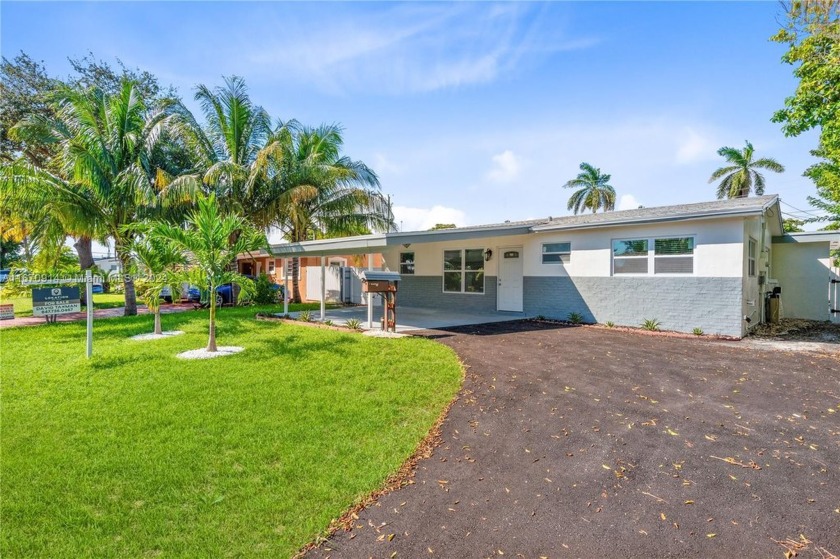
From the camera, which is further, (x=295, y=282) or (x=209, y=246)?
(x=295, y=282)

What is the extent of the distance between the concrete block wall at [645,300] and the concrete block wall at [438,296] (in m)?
1.52

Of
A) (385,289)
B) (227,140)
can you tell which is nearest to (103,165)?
(227,140)

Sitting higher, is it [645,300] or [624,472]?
[645,300]

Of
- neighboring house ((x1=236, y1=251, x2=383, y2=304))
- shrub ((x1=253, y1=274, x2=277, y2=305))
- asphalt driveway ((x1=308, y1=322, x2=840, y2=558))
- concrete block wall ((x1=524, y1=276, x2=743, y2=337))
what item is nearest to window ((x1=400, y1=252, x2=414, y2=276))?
neighboring house ((x1=236, y1=251, x2=383, y2=304))

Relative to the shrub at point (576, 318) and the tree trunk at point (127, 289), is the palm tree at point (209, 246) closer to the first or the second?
the tree trunk at point (127, 289)

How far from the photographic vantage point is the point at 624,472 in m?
3.42

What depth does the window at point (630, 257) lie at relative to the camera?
10.4m

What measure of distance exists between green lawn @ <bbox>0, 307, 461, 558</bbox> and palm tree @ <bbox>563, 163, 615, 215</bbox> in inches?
1283

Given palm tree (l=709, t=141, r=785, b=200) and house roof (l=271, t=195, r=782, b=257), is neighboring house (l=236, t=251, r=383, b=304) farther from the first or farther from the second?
palm tree (l=709, t=141, r=785, b=200)

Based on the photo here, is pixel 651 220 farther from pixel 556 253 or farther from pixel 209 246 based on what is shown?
pixel 209 246

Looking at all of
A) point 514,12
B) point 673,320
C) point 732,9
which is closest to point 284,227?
point 514,12

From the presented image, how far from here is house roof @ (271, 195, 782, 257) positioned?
29.7 feet

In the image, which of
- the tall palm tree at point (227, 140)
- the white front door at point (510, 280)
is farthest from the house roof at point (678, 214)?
the tall palm tree at point (227, 140)

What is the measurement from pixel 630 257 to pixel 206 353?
32.6ft
